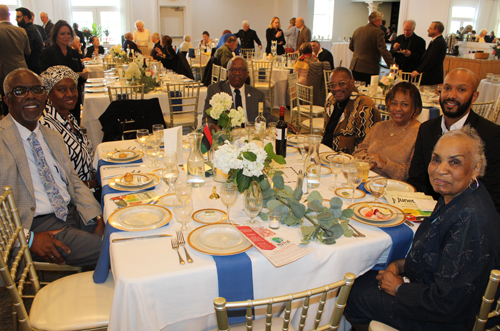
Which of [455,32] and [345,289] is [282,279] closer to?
[345,289]

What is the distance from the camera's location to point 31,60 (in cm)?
704

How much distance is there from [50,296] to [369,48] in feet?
21.2

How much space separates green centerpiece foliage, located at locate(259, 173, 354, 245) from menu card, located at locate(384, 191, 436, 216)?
1.24 ft

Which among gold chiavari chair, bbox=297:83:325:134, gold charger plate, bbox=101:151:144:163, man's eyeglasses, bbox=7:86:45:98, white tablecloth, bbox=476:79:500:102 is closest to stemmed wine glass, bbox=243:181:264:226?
gold charger plate, bbox=101:151:144:163

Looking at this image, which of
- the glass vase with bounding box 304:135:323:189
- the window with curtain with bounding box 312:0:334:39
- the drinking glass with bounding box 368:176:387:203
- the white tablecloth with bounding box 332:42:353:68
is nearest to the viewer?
the drinking glass with bounding box 368:176:387:203

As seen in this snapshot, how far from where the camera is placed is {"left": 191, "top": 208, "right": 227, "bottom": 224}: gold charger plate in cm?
165

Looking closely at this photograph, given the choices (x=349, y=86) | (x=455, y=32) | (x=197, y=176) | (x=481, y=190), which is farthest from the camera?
→ (x=455, y=32)

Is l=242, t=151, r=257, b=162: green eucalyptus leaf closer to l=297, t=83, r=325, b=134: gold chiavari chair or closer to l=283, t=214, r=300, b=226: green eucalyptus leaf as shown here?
l=283, t=214, r=300, b=226: green eucalyptus leaf

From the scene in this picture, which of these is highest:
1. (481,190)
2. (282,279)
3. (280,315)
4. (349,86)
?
(349,86)

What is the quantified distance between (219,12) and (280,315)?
1477 centimetres

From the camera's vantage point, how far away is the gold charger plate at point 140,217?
5.14 feet

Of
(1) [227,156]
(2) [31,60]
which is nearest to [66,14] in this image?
(2) [31,60]

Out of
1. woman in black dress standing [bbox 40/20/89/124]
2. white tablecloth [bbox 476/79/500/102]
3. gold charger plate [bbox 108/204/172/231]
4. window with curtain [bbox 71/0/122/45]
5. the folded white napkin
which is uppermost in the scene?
window with curtain [bbox 71/0/122/45]

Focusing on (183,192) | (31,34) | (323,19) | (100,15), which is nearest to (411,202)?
(183,192)
